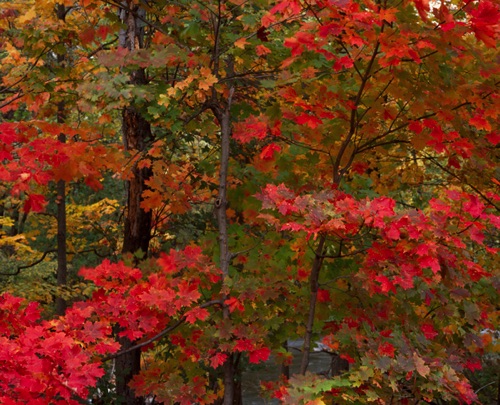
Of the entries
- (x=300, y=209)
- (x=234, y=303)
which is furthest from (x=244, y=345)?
(x=300, y=209)

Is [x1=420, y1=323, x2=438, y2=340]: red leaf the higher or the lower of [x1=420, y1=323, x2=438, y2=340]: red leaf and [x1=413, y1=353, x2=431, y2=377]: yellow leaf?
the lower

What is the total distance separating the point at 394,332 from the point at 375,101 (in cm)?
193

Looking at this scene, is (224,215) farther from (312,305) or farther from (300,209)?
(300,209)

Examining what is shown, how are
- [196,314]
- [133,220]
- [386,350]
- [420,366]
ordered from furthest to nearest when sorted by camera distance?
[133,220] → [196,314] → [386,350] → [420,366]

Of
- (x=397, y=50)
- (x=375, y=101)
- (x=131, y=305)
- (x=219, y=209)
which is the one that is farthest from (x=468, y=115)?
(x=131, y=305)

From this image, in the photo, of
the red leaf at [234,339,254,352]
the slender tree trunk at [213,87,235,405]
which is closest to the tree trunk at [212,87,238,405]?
the slender tree trunk at [213,87,235,405]

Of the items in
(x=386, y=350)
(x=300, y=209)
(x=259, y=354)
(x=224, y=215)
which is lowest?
(x=259, y=354)

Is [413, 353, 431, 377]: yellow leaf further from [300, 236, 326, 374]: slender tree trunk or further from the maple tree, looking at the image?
[300, 236, 326, 374]: slender tree trunk

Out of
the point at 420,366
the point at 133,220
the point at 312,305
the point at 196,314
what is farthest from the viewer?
the point at 133,220

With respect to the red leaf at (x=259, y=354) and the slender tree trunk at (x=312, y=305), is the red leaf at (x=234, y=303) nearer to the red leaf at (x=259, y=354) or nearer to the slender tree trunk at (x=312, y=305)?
the red leaf at (x=259, y=354)

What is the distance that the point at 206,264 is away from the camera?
5312 mm

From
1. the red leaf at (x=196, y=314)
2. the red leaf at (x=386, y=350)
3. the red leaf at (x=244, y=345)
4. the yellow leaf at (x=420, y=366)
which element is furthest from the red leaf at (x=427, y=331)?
the red leaf at (x=196, y=314)

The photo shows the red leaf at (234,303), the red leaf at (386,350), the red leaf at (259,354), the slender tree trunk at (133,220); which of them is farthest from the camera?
the slender tree trunk at (133,220)

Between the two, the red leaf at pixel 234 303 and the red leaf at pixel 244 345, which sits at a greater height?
the red leaf at pixel 234 303
